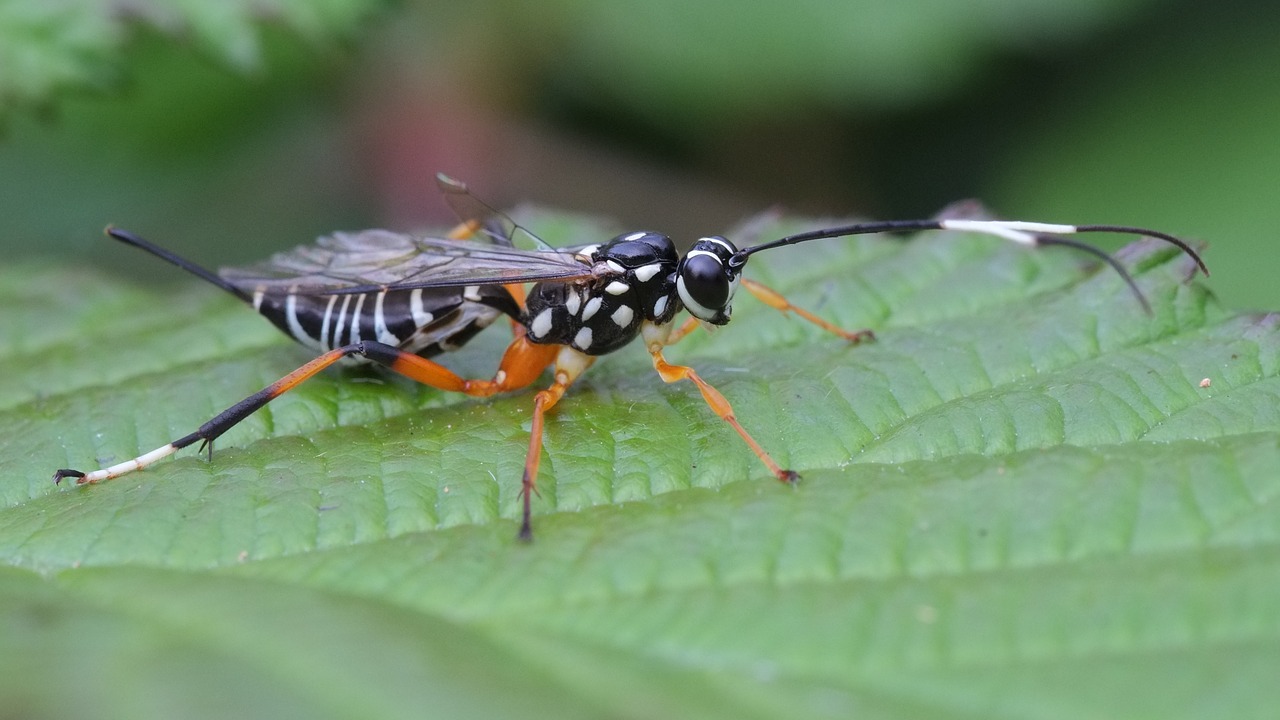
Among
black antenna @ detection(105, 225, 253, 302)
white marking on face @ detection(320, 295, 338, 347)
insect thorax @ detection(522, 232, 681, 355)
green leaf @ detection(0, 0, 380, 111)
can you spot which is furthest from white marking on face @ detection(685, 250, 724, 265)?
green leaf @ detection(0, 0, 380, 111)

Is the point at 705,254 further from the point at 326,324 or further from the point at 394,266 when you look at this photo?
the point at 326,324

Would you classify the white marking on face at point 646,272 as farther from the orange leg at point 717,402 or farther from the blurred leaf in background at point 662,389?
the blurred leaf in background at point 662,389

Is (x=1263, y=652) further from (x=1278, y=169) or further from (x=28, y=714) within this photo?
(x=1278, y=169)

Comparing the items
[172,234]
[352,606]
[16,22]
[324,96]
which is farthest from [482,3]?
[352,606]

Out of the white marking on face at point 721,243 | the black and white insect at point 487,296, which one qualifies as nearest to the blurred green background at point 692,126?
the black and white insect at point 487,296

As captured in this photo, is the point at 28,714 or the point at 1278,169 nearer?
the point at 28,714

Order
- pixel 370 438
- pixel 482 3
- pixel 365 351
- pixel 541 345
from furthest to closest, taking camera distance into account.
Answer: pixel 482 3 → pixel 541 345 → pixel 365 351 → pixel 370 438

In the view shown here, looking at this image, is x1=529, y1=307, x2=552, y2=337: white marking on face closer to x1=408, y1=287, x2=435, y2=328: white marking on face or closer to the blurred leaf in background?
the blurred leaf in background
